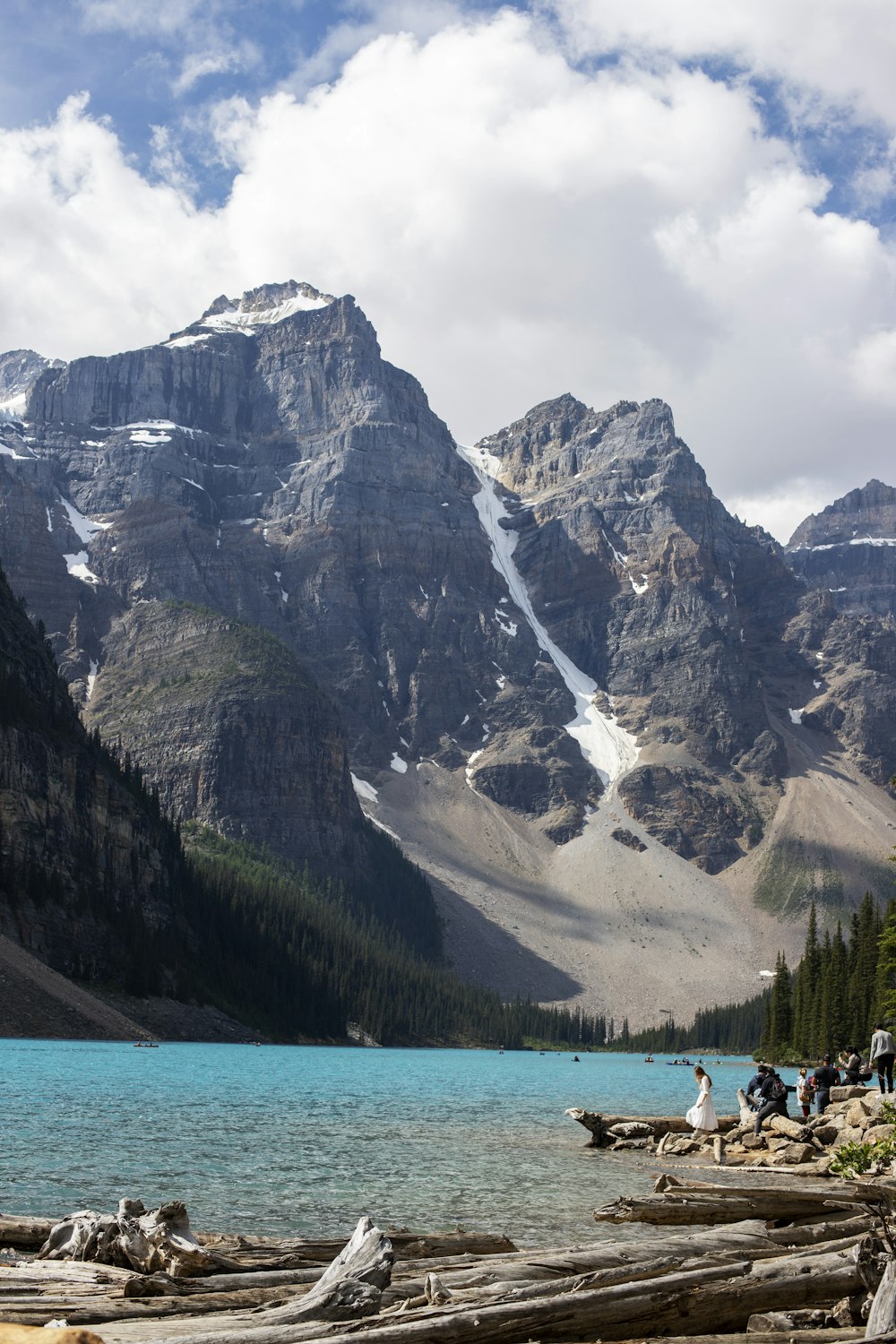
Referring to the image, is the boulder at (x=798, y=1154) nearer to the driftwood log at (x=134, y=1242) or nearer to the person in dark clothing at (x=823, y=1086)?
the person in dark clothing at (x=823, y=1086)

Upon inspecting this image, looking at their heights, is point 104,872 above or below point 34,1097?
above

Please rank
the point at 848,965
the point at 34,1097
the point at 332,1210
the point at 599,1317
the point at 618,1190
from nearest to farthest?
the point at 599,1317 → the point at 332,1210 → the point at 618,1190 → the point at 34,1097 → the point at 848,965

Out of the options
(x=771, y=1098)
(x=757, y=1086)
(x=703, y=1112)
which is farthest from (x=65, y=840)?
(x=771, y=1098)

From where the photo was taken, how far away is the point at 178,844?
594 feet

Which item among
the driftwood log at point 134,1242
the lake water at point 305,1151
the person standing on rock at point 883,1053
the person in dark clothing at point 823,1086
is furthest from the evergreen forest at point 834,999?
the driftwood log at point 134,1242

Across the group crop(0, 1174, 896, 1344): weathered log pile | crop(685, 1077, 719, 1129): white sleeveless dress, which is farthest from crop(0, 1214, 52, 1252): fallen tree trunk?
crop(685, 1077, 719, 1129): white sleeveless dress

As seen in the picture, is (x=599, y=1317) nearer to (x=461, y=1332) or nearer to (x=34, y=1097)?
(x=461, y=1332)

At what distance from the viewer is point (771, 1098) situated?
39500 millimetres

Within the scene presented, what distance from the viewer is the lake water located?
83.9 ft

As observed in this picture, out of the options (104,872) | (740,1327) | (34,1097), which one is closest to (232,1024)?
(104,872)

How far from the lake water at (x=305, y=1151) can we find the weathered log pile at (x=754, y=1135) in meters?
1.71

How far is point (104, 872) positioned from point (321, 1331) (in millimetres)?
144049

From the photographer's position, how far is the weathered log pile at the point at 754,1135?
3394 centimetres

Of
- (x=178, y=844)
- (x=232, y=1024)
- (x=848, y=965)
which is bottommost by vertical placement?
(x=232, y=1024)
